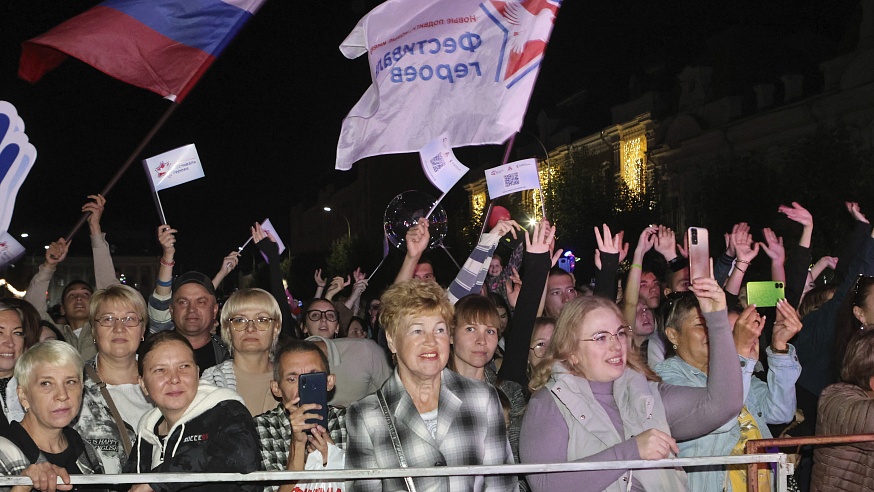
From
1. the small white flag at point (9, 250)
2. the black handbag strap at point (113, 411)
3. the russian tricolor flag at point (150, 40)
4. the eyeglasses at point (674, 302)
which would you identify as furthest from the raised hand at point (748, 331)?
the small white flag at point (9, 250)

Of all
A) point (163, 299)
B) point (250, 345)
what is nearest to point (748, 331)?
point (250, 345)

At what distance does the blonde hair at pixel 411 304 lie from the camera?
4.23 metres

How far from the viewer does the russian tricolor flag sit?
23.5 ft

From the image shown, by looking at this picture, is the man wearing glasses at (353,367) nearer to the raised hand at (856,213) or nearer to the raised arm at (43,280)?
the raised arm at (43,280)

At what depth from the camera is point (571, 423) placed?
4.10 m

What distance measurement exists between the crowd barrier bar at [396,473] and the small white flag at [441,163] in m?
4.28

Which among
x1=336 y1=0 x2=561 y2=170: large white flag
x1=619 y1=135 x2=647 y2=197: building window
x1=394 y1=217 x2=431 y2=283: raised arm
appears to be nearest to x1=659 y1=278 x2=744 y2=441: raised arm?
x1=394 y1=217 x2=431 y2=283: raised arm

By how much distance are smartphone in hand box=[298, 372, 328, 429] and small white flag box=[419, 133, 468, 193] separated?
3.91m

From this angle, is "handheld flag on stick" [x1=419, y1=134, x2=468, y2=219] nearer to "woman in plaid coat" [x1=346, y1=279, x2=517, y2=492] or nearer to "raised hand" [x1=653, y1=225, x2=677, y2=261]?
"raised hand" [x1=653, y1=225, x2=677, y2=261]

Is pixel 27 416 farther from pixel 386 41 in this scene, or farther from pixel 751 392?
pixel 386 41

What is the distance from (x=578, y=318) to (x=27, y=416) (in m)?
2.56

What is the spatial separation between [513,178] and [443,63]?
1.13m

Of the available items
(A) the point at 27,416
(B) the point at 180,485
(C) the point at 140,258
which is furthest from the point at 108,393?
(C) the point at 140,258

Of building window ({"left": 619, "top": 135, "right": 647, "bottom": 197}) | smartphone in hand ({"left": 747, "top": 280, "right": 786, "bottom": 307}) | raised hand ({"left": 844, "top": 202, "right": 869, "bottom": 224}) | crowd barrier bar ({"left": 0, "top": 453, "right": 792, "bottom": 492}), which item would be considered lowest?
crowd barrier bar ({"left": 0, "top": 453, "right": 792, "bottom": 492})
